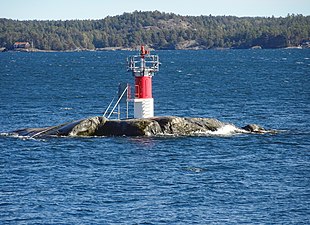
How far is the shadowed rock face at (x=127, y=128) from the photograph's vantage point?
4923 cm

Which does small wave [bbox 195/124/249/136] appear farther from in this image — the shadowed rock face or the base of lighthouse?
the base of lighthouse

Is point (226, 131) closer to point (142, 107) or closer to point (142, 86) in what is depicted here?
point (142, 107)

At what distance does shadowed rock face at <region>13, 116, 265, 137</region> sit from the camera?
49.2 m

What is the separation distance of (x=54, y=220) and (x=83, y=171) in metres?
9.14

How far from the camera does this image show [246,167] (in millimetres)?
41406

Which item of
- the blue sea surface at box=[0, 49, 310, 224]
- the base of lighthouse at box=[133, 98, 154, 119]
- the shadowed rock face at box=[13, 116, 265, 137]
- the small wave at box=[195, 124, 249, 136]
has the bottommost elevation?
the blue sea surface at box=[0, 49, 310, 224]

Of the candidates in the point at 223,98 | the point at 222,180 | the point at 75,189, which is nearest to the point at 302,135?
the point at 222,180

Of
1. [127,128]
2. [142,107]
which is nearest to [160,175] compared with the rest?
[127,128]

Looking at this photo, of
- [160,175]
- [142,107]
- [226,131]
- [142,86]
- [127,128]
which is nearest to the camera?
[160,175]

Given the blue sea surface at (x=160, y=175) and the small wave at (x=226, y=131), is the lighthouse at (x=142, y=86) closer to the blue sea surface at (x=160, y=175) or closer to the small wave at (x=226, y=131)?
Result: the blue sea surface at (x=160, y=175)

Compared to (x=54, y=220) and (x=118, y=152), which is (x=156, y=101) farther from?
(x=54, y=220)

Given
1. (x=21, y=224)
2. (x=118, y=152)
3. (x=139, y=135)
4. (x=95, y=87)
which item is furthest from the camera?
(x=95, y=87)

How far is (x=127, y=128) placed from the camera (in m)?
49.5

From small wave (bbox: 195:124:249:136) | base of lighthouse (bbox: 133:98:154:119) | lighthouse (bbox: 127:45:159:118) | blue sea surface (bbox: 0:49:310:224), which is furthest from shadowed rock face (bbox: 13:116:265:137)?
lighthouse (bbox: 127:45:159:118)
